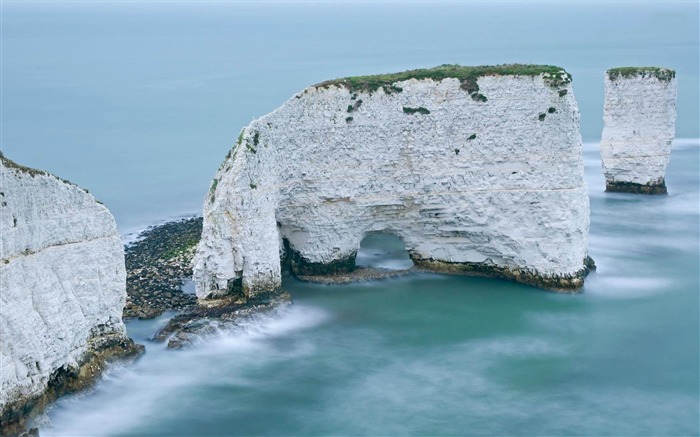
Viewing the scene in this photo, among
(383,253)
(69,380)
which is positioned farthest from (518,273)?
(69,380)

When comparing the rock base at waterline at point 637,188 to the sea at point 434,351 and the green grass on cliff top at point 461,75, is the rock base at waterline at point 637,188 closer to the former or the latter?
the sea at point 434,351

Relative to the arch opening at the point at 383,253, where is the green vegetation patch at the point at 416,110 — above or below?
above

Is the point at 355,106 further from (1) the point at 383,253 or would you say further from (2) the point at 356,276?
(1) the point at 383,253

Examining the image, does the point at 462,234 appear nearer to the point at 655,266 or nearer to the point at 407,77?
the point at 407,77

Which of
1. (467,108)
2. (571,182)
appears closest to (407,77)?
(467,108)

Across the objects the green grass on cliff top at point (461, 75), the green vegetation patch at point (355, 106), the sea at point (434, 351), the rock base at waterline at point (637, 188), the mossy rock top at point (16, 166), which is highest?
the green grass on cliff top at point (461, 75)

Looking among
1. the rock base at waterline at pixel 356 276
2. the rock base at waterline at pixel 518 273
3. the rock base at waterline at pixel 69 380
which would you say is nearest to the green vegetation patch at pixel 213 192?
the rock base at waterline at pixel 356 276

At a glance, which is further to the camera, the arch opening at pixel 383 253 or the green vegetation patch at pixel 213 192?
the arch opening at pixel 383 253
